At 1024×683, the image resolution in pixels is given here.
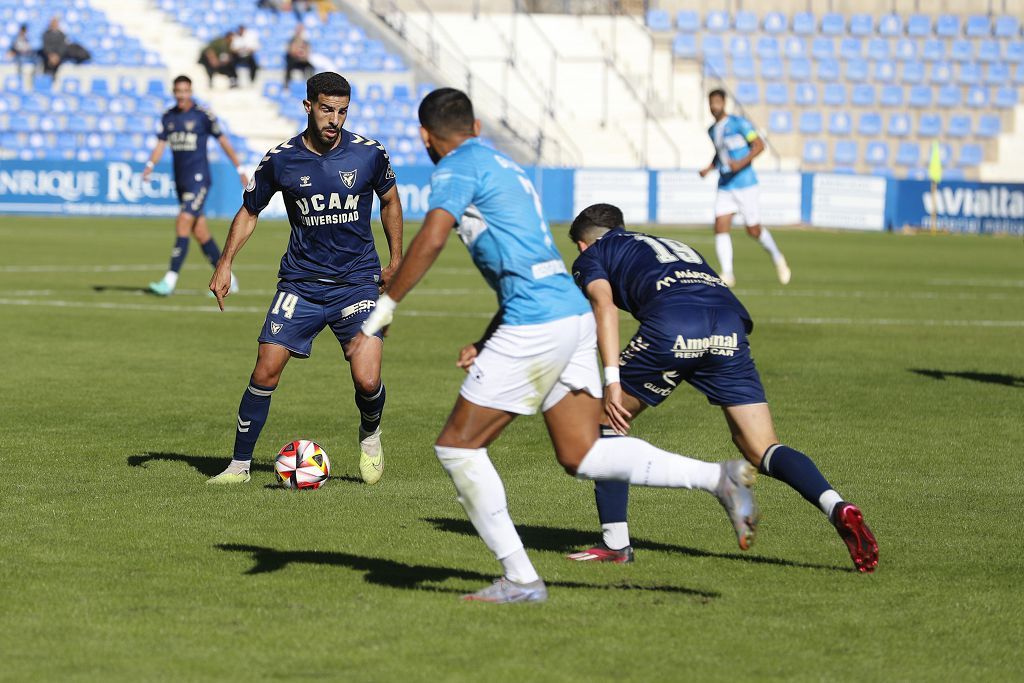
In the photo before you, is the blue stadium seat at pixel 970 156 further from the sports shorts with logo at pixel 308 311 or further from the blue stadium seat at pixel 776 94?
the sports shorts with logo at pixel 308 311

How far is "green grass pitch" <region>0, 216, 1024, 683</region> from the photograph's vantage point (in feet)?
17.2

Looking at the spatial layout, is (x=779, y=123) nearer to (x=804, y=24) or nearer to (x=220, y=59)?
(x=804, y=24)

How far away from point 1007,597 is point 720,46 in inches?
1864

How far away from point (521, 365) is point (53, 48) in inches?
1525

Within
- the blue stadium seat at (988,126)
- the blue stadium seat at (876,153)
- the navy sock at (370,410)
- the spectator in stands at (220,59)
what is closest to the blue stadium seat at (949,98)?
the blue stadium seat at (988,126)

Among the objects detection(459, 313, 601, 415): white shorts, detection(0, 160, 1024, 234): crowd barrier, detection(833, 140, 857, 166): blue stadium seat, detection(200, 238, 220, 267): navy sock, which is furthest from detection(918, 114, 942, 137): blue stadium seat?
detection(459, 313, 601, 415): white shorts

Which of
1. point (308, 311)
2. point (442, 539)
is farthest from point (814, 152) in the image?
point (442, 539)

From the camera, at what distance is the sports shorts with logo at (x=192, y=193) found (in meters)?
19.0

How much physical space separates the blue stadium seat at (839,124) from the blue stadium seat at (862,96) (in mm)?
787

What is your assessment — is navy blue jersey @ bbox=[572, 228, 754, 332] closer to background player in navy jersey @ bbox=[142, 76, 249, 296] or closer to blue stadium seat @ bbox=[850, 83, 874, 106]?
background player in navy jersey @ bbox=[142, 76, 249, 296]

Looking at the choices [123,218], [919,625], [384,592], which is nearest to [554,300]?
[384,592]

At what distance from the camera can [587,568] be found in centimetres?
663

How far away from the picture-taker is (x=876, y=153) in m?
50.5

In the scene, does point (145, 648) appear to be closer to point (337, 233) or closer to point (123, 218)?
point (337, 233)
